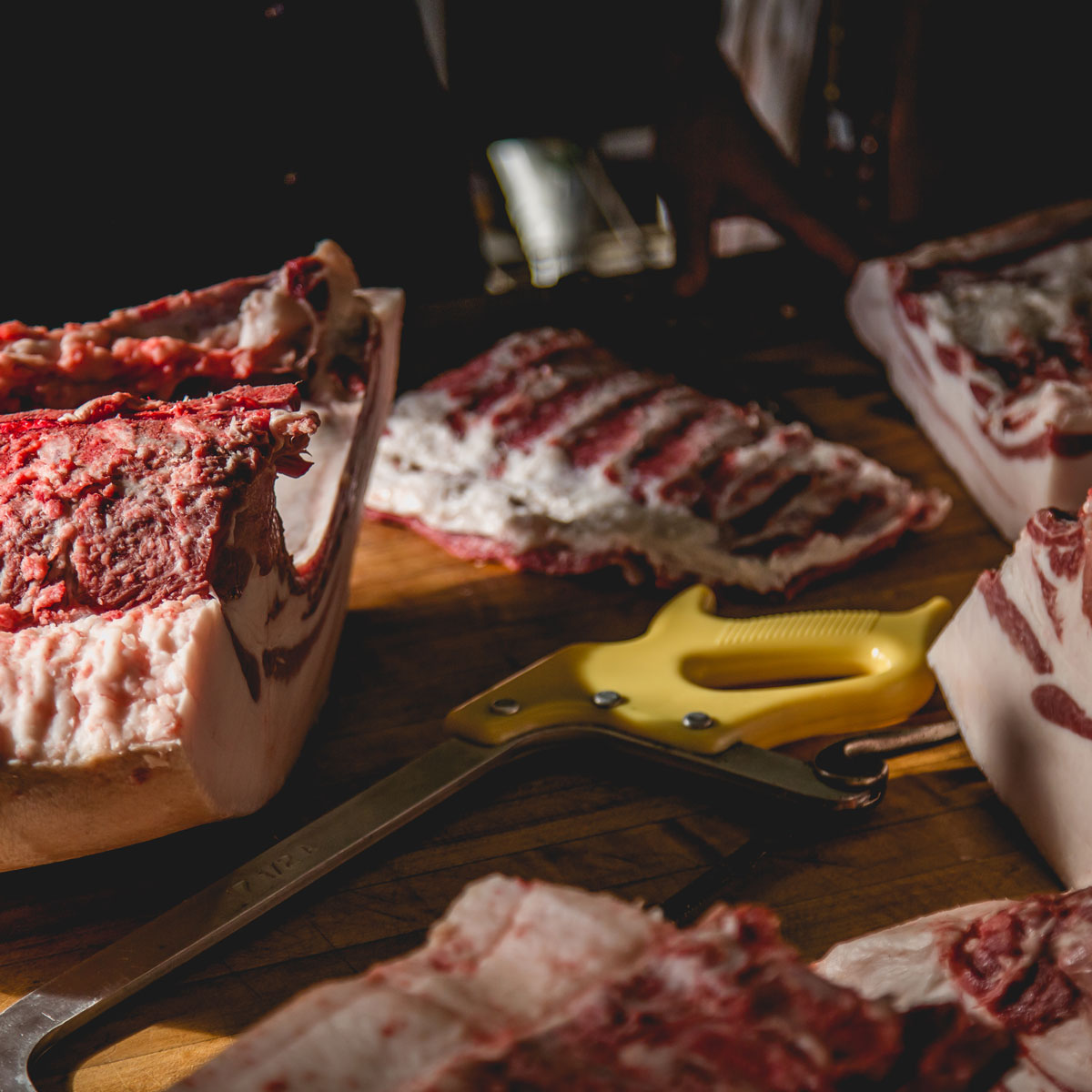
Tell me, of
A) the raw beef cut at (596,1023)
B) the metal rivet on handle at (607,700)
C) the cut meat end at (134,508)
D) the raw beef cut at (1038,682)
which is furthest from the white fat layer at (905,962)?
the cut meat end at (134,508)

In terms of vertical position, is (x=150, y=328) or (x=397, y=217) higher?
(x=150, y=328)

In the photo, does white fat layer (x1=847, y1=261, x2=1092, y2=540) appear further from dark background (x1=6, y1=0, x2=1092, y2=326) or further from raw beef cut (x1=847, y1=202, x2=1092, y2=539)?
dark background (x1=6, y1=0, x2=1092, y2=326)

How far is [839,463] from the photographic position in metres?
2.78

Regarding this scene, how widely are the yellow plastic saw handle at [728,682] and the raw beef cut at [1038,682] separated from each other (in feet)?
0.49

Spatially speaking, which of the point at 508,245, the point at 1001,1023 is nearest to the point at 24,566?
the point at 1001,1023

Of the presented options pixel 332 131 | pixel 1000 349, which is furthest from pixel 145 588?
pixel 332 131

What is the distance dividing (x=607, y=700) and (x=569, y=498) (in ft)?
2.69

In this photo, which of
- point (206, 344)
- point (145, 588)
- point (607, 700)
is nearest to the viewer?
point (145, 588)

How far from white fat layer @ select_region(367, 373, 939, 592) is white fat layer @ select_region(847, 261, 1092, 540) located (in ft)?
0.77

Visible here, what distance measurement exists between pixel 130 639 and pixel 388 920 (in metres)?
0.57

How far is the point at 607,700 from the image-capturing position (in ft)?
6.56

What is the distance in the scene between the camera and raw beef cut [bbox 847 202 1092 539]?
2521 mm

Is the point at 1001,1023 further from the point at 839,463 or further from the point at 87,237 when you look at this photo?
the point at 87,237

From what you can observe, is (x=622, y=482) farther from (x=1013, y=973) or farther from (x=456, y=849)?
(x=1013, y=973)
